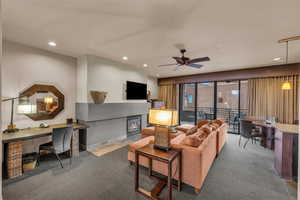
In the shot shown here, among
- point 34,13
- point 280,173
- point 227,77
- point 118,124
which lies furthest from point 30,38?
point 227,77

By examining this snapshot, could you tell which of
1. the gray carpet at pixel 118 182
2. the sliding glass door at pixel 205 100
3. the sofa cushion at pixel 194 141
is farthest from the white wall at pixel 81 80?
the sliding glass door at pixel 205 100

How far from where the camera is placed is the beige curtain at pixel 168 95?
690 centimetres

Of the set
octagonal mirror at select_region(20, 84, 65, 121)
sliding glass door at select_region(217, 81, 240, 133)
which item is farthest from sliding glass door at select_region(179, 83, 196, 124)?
octagonal mirror at select_region(20, 84, 65, 121)

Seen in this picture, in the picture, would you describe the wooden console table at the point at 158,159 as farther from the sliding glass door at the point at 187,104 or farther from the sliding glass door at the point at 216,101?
the sliding glass door at the point at 187,104

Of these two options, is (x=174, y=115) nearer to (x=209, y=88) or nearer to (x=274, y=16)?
(x=274, y=16)

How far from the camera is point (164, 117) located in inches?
84.2

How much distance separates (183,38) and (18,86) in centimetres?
379

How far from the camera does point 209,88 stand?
6328 mm

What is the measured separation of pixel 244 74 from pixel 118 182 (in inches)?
216

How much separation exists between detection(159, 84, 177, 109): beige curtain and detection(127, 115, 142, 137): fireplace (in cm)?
215

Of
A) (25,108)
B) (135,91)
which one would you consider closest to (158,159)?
(25,108)

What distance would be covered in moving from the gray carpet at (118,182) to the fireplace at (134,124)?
191 centimetres

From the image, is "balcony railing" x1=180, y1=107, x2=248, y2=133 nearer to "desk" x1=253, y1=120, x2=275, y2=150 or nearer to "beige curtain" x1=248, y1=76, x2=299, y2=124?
"beige curtain" x1=248, y1=76, x2=299, y2=124

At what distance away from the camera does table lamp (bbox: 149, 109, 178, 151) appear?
210 cm
